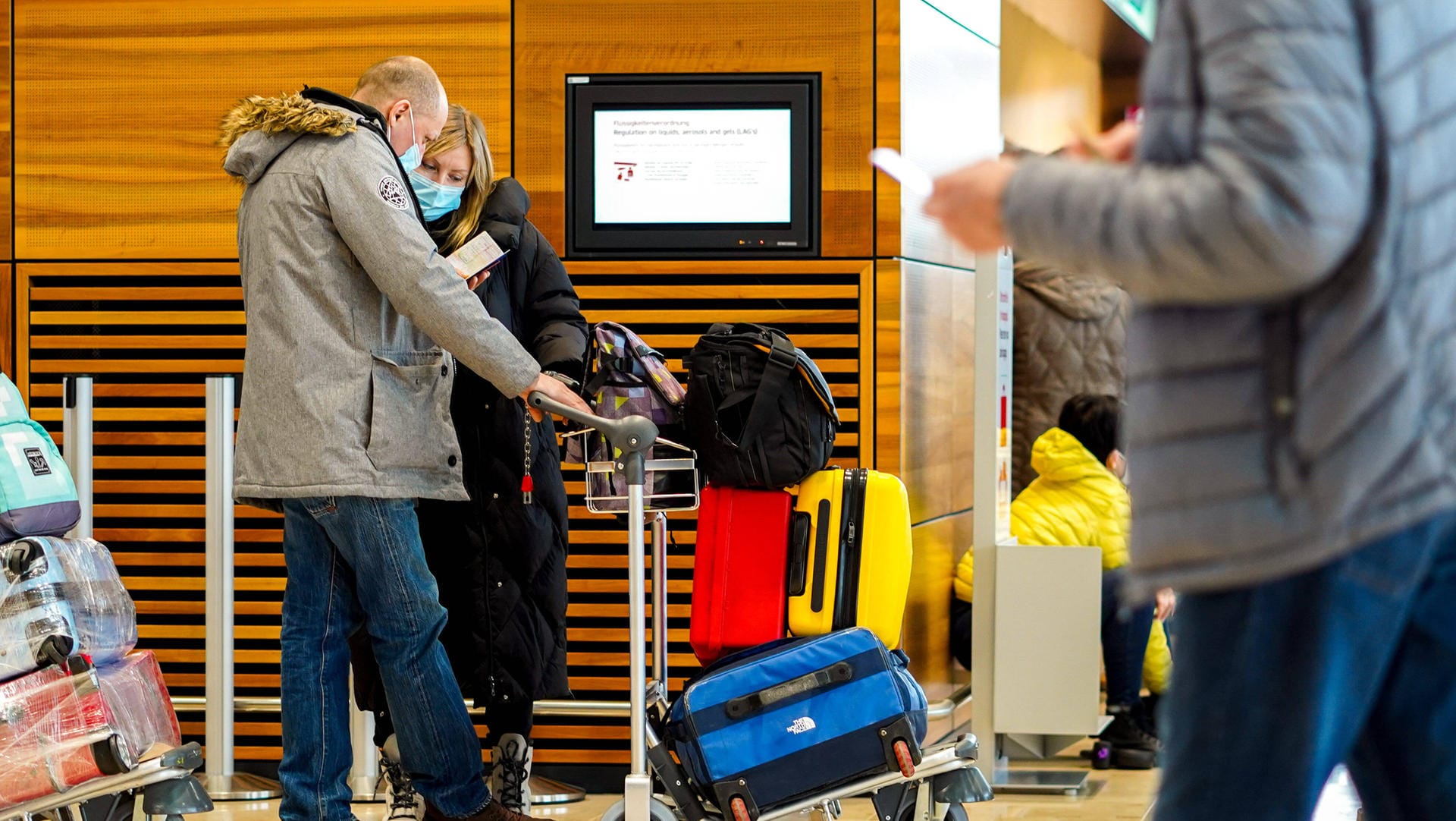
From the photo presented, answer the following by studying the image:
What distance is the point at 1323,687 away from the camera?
1.21 metres

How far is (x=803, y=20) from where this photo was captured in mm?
4340

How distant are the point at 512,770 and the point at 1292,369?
9.24 ft

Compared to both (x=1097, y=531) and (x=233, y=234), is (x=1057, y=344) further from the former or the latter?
(x=233, y=234)

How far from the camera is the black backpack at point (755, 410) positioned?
3.20 meters

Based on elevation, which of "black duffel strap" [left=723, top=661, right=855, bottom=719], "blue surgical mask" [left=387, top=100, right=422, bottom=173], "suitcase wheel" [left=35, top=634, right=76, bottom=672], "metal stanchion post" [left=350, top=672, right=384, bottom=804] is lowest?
"metal stanchion post" [left=350, top=672, right=384, bottom=804]

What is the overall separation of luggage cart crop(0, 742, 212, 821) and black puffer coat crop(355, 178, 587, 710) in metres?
0.54

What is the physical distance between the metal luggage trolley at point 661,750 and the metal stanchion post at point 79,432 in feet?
5.53

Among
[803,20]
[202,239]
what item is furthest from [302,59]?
[803,20]

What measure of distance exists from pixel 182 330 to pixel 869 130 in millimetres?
2020

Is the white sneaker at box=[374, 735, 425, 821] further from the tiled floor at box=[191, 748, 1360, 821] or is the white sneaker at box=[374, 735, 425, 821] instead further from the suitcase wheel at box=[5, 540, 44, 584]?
the suitcase wheel at box=[5, 540, 44, 584]

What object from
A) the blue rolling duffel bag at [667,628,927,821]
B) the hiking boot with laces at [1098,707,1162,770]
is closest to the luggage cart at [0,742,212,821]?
the blue rolling duffel bag at [667,628,927,821]

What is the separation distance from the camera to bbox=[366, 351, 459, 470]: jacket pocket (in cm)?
310

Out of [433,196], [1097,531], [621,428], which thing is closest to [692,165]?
[433,196]

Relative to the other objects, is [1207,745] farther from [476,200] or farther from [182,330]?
[182,330]
